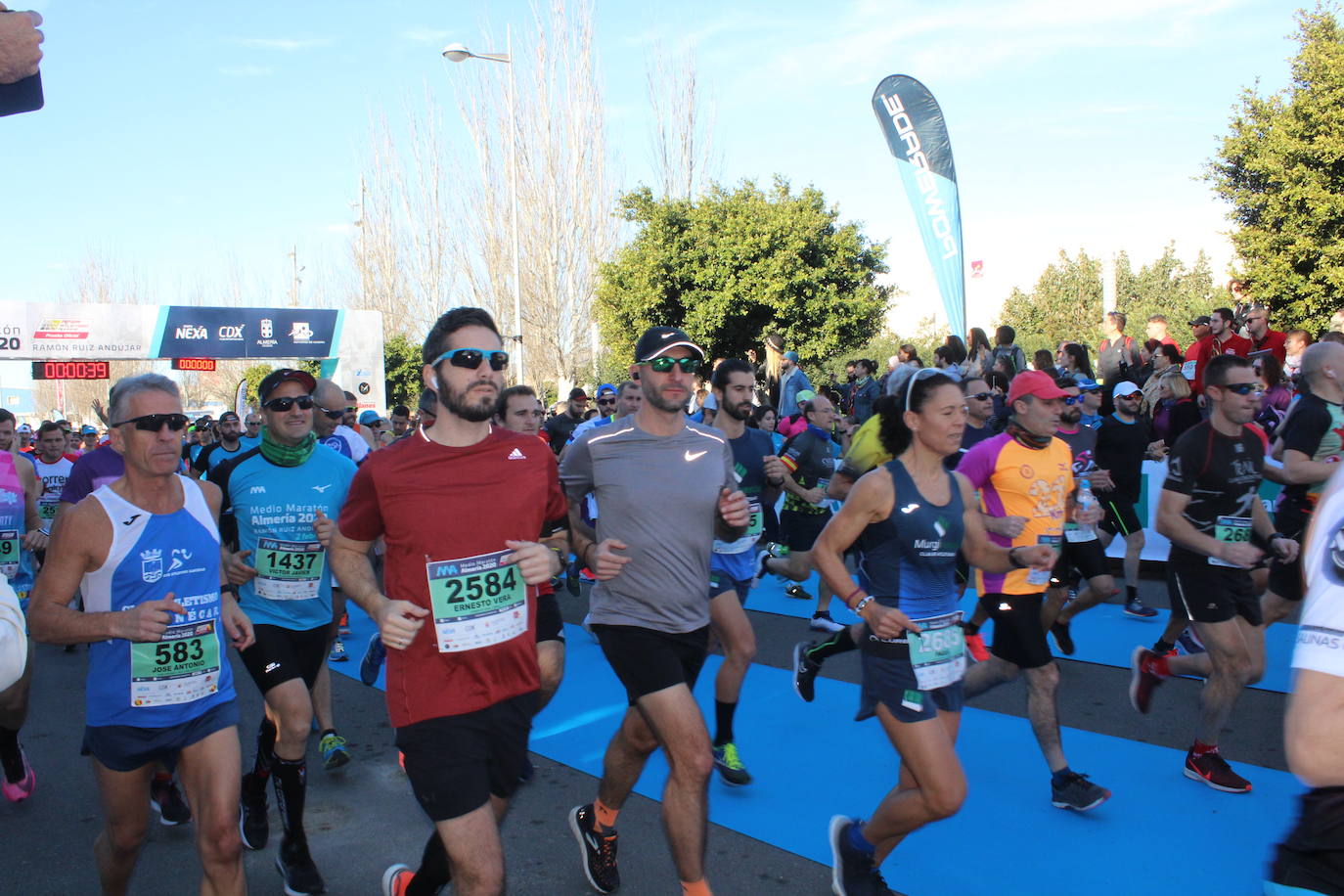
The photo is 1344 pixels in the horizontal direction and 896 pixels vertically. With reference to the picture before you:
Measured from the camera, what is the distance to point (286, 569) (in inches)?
180

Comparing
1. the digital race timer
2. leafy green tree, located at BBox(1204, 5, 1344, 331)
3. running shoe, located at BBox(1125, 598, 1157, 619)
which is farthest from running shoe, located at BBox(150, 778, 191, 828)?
the digital race timer

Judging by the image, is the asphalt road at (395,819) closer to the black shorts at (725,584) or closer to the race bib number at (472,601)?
the black shorts at (725,584)

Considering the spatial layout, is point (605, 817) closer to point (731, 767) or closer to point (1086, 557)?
point (731, 767)

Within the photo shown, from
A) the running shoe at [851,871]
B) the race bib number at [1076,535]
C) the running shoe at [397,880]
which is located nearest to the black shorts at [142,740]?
the running shoe at [397,880]

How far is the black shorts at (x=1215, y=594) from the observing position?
4.94m

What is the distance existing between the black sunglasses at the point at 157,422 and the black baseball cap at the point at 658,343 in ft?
5.65

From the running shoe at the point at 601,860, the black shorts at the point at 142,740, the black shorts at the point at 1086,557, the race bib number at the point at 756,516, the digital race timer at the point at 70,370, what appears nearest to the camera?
the black shorts at the point at 142,740

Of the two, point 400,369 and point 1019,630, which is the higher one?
point 1019,630

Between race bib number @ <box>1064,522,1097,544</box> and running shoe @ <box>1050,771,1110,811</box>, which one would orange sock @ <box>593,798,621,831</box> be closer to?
running shoe @ <box>1050,771,1110,811</box>

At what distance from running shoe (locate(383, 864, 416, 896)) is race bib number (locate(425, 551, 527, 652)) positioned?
0.93m

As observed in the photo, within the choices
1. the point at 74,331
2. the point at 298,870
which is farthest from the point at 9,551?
the point at 74,331

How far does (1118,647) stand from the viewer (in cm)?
759

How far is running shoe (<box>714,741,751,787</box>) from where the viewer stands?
510 cm

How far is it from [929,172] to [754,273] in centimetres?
867
